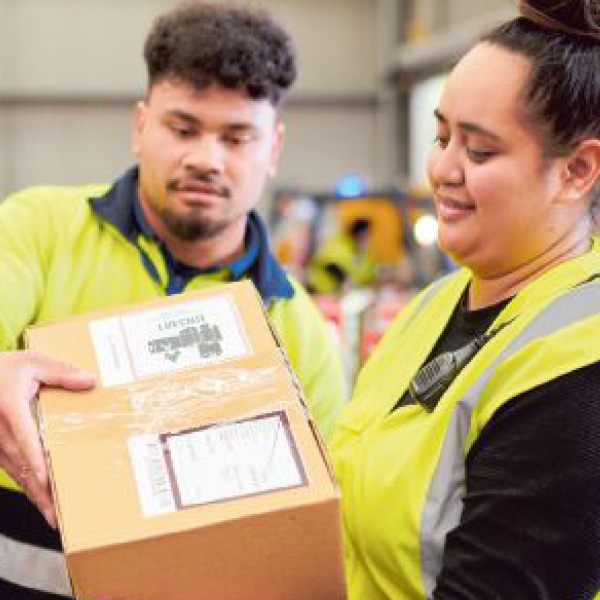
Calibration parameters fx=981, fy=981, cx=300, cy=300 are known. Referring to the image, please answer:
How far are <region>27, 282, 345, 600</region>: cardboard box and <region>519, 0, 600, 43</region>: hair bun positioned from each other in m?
0.50

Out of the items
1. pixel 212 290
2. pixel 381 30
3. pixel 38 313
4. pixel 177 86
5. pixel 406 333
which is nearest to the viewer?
pixel 212 290

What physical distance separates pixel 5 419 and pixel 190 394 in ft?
0.71

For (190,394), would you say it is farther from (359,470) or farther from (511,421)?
(511,421)

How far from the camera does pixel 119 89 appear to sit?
952 centimetres

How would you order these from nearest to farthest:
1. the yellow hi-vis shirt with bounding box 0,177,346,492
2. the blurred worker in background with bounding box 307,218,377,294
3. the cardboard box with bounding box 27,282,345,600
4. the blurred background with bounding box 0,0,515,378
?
the cardboard box with bounding box 27,282,345,600
the yellow hi-vis shirt with bounding box 0,177,346,492
the blurred worker in background with bounding box 307,218,377,294
the blurred background with bounding box 0,0,515,378

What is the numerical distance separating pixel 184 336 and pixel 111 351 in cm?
9

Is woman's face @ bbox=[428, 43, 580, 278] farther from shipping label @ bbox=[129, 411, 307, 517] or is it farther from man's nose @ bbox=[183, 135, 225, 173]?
man's nose @ bbox=[183, 135, 225, 173]

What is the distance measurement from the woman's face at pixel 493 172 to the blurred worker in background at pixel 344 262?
13.5 ft

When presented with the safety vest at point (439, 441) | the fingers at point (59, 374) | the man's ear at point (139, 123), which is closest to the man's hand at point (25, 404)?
the fingers at point (59, 374)

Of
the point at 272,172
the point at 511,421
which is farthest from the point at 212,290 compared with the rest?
the point at 272,172

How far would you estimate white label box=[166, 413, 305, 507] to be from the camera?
38.5 inches

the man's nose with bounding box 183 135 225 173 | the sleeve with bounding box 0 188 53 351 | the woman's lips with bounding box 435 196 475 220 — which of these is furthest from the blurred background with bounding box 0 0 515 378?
the woman's lips with bounding box 435 196 475 220

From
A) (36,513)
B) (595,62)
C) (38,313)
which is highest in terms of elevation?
(595,62)

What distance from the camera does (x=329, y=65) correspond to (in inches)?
386
